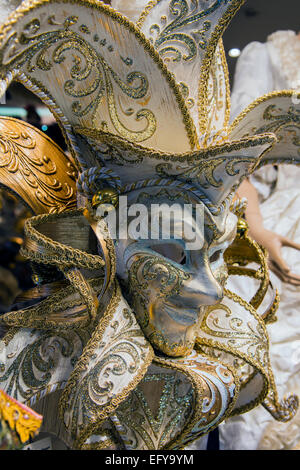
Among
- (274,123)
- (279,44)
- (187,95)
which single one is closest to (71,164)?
(187,95)

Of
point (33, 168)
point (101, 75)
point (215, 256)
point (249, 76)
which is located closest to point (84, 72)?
point (101, 75)

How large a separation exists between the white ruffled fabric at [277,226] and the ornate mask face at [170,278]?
0.36 meters

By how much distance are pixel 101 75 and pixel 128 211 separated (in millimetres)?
161

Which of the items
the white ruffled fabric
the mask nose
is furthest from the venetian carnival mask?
the white ruffled fabric

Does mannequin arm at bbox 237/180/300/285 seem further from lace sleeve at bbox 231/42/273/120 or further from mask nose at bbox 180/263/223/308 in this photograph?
mask nose at bbox 180/263/223/308

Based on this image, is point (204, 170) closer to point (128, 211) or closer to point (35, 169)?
point (128, 211)

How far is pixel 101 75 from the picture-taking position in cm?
57

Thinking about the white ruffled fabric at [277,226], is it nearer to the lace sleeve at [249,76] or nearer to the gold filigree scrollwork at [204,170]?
the lace sleeve at [249,76]

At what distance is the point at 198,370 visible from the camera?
62 cm

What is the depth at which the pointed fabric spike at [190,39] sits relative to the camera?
66 centimetres

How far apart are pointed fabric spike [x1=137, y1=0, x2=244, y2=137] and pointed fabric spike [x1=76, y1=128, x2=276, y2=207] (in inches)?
4.6

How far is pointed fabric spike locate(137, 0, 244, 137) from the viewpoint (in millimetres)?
662

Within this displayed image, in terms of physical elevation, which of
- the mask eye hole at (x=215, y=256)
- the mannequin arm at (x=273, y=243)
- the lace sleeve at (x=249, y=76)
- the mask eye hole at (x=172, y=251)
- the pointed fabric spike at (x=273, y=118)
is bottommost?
the mannequin arm at (x=273, y=243)

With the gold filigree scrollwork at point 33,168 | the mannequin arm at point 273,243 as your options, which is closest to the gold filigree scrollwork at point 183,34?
the gold filigree scrollwork at point 33,168
